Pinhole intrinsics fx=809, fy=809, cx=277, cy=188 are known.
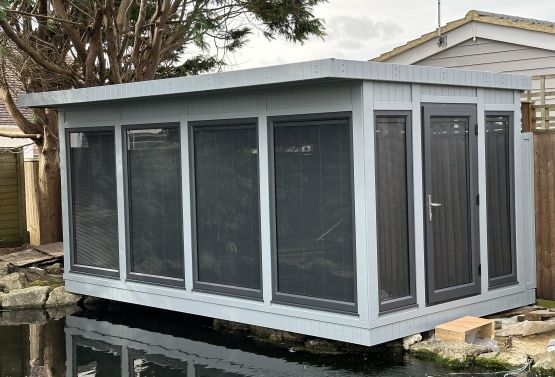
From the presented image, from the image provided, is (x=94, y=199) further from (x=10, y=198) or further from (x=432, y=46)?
(x=432, y=46)

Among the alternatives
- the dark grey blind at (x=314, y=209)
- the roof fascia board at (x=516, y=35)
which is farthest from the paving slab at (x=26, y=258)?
the roof fascia board at (x=516, y=35)

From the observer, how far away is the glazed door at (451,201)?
7191 mm

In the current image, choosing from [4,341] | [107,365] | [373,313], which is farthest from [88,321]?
[373,313]

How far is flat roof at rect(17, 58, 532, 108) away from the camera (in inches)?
249

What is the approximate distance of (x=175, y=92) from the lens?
305 inches

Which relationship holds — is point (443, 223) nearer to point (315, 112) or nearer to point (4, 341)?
point (315, 112)

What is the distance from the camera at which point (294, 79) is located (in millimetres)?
6523

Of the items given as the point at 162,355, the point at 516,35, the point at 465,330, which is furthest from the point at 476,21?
the point at 162,355

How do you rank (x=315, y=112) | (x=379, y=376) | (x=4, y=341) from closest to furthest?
(x=379, y=376) → (x=315, y=112) → (x=4, y=341)

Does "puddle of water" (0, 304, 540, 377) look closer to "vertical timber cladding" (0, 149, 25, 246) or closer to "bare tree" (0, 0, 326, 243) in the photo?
"bare tree" (0, 0, 326, 243)

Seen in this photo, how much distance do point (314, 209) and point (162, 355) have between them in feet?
6.24

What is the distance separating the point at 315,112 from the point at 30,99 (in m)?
4.07

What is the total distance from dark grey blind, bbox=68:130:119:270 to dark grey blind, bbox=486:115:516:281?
4.12 metres

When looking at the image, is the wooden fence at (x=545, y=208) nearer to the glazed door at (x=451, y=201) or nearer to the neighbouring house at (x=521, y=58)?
the neighbouring house at (x=521, y=58)
